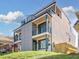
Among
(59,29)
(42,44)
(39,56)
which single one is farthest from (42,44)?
(39,56)

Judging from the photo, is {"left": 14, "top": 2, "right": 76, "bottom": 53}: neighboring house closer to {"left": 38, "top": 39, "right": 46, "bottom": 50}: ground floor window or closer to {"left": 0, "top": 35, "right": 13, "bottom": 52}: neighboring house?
{"left": 38, "top": 39, "right": 46, "bottom": 50}: ground floor window

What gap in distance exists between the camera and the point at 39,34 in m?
40.3

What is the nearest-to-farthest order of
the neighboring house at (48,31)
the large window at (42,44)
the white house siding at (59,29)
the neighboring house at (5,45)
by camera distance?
the neighboring house at (48,31) → the white house siding at (59,29) → the large window at (42,44) → the neighboring house at (5,45)

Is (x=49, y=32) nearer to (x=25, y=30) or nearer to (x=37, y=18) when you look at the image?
(x=37, y=18)

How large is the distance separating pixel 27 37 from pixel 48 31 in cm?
719

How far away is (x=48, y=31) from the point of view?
3828 cm

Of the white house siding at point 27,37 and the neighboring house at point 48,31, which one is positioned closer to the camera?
the neighboring house at point 48,31

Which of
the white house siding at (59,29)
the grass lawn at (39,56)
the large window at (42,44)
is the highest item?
the white house siding at (59,29)

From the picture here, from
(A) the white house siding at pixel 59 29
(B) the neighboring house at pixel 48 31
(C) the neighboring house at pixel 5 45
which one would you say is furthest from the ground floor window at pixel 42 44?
(C) the neighboring house at pixel 5 45

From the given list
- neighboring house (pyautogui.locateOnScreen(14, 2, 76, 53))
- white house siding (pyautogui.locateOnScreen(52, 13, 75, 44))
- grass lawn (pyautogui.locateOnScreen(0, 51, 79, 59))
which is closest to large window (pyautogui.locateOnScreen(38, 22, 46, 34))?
neighboring house (pyautogui.locateOnScreen(14, 2, 76, 53))

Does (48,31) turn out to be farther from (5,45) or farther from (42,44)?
(5,45)

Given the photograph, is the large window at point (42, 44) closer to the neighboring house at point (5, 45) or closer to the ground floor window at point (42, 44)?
the ground floor window at point (42, 44)

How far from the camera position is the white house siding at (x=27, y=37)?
42875mm

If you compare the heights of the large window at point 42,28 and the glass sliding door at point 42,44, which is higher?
the large window at point 42,28
